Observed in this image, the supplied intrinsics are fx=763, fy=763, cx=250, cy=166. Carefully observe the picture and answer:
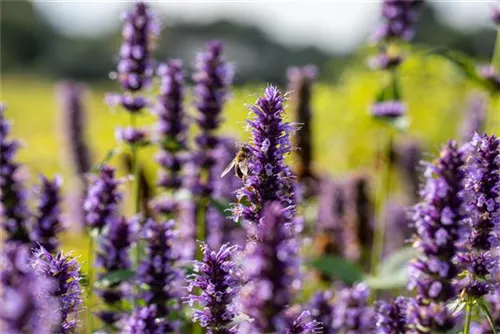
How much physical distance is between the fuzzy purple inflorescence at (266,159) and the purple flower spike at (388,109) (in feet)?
9.04

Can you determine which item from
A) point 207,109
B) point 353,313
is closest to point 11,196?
point 207,109

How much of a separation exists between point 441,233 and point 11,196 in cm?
277

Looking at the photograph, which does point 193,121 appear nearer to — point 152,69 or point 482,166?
point 152,69

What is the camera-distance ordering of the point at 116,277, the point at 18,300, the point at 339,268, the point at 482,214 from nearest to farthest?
the point at 18,300
the point at 482,214
the point at 116,277
the point at 339,268

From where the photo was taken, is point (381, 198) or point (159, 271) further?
point (381, 198)

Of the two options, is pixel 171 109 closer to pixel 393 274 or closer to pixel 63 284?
pixel 393 274

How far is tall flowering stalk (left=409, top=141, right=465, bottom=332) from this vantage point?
2.65 meters

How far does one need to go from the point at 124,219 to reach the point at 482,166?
1973 millimetres

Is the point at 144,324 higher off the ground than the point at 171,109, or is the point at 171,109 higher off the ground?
the point at 171,109

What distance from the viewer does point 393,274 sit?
530cm

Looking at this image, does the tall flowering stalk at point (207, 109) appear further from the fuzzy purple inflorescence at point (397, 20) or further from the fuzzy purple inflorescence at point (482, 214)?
the fuzzy purple inflorescence at point (482, 214)

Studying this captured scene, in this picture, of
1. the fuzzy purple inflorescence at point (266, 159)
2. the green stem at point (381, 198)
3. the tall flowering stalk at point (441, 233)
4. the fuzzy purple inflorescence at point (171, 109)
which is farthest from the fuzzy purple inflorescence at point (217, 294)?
the green stem at point (381, 198)

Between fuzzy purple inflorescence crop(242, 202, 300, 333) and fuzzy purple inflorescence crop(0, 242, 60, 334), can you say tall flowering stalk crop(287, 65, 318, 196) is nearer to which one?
fuzzy purple inflorescence crop(242, 202, 300, 333)

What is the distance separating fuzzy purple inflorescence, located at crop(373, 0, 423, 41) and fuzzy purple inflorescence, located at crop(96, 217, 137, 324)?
8.45 feet
